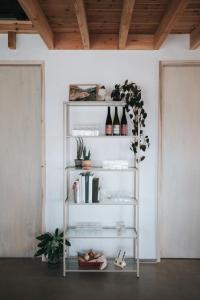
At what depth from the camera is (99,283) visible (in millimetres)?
3166

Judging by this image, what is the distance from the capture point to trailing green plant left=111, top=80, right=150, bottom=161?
11.3 feet

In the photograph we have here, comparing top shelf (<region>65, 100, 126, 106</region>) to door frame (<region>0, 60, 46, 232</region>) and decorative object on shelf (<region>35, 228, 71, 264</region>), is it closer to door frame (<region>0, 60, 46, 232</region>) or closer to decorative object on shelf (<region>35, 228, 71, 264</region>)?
door frame (<region>0, 60, 46, 232</region>)

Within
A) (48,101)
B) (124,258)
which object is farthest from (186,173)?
(48,101)

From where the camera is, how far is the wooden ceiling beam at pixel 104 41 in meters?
3.62

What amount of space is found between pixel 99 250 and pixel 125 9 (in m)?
2.54

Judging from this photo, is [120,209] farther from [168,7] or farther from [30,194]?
[168,7]

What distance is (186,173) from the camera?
374 centimetres

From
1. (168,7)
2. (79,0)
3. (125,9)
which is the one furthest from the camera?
(168,7)

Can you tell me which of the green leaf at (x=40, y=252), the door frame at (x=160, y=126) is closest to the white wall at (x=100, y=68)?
the door frame at (x=160, y=126)

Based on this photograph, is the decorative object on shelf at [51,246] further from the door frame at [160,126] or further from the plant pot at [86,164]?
the door frame at [160,126]

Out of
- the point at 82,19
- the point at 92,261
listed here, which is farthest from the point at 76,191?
the point at 82,19

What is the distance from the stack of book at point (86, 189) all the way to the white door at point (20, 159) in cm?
59

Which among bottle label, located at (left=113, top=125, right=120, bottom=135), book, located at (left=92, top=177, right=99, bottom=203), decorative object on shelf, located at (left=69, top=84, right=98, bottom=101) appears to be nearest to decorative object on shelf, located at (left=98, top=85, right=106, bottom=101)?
decorative object on shelf, located at (left=69, top=84, right=98, bottom=101)

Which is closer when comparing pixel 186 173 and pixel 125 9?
pixel 125 9
